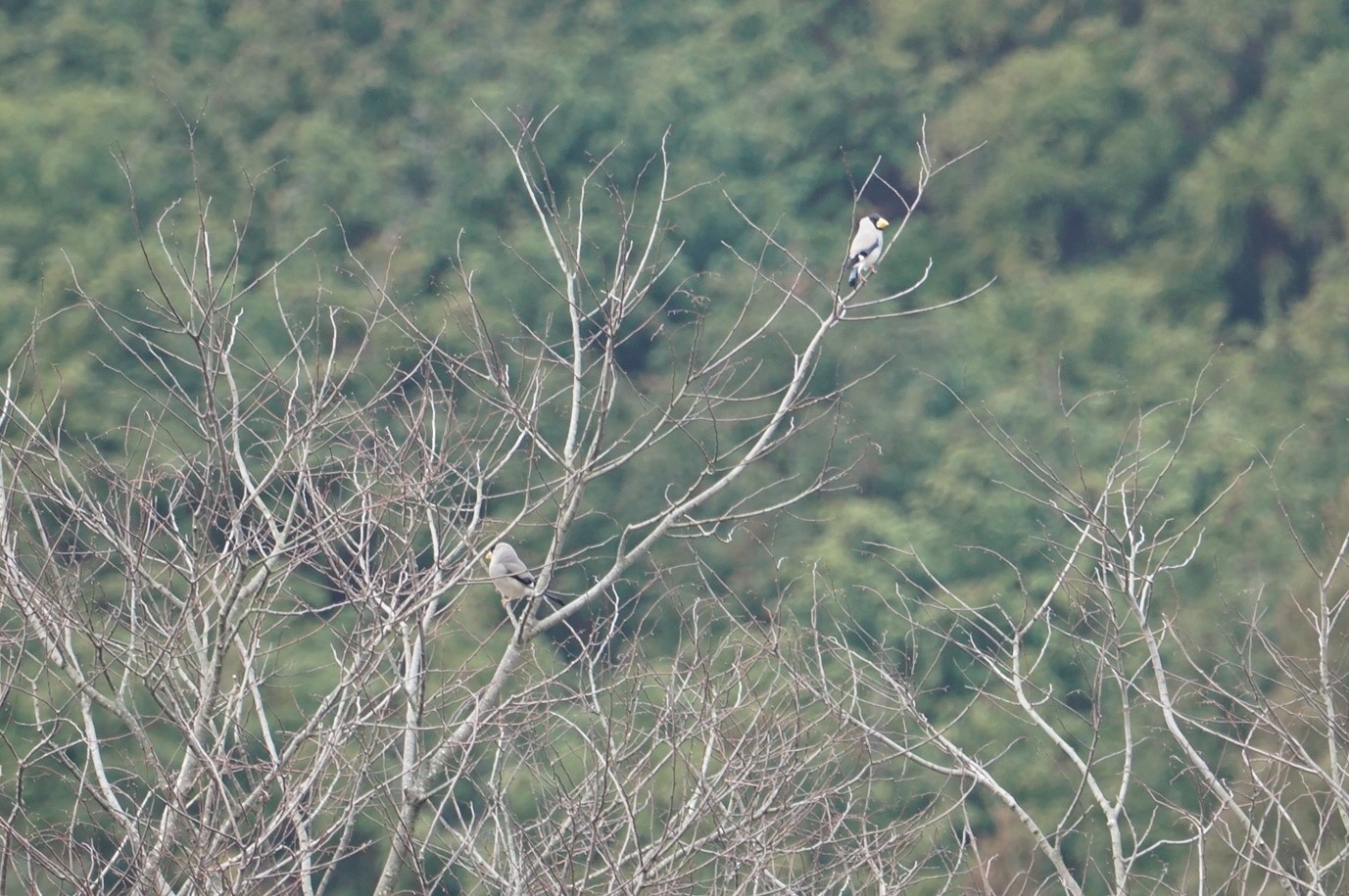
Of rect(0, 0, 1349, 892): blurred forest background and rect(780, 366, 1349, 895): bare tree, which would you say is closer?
rect(780, 366, 1349, 895): bare tree

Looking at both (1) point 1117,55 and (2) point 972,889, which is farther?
(1) point 1117,55

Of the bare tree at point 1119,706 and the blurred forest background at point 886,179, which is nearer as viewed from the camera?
the bare tree at point 1119,706

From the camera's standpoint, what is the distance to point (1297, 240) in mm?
28750

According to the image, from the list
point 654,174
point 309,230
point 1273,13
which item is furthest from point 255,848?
point 1273,13

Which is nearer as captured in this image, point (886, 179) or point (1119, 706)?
point (1119, 706)

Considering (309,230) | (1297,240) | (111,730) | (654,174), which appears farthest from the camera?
(1297,240)

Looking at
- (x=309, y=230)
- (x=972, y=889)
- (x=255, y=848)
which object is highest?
(x=255, y=848)

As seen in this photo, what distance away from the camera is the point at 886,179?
2434 centimetres

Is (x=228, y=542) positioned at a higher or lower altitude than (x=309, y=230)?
higher

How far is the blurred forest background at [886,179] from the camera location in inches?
802

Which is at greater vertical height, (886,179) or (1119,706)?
(1119,706)

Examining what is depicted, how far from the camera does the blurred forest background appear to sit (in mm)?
20375

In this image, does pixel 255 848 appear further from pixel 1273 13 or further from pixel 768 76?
pixel 1273 13

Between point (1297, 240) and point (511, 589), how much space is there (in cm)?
2508
